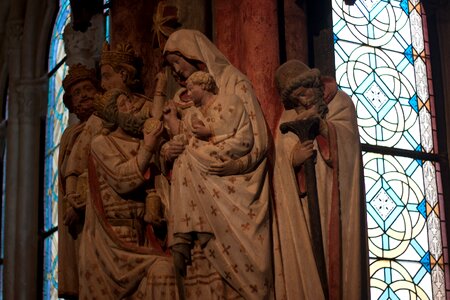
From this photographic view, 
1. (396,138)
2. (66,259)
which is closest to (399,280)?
(396,138)

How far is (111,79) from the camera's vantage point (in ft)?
24.4

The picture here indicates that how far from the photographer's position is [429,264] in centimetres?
1006

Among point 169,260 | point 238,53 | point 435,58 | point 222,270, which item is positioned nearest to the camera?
point 222,270

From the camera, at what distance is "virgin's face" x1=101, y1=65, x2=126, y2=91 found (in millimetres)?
7414

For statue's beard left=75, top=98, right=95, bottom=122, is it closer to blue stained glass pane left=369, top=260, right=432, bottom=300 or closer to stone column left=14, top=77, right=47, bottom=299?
blue stained glass pane left=369, top=260, right=432, bottom=300

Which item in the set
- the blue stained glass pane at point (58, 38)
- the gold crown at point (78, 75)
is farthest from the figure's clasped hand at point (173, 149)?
the blue stained glass pane at point (58, 38)

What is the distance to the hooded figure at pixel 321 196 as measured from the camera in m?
6.59

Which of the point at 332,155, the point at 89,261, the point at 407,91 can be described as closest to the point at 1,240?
the point at 407,91

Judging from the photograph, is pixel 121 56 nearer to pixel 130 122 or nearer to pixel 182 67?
pixel 130 122

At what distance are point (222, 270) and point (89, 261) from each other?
0.98 meters

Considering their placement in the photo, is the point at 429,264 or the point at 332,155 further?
the point at 429,264

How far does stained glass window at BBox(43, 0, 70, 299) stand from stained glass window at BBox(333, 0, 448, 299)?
3.21 m

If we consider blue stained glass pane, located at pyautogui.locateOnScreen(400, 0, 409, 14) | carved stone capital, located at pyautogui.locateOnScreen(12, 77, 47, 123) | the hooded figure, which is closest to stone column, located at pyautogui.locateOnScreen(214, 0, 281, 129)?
the hooded figure

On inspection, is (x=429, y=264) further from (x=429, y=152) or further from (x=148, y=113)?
(x=148, y=113)
